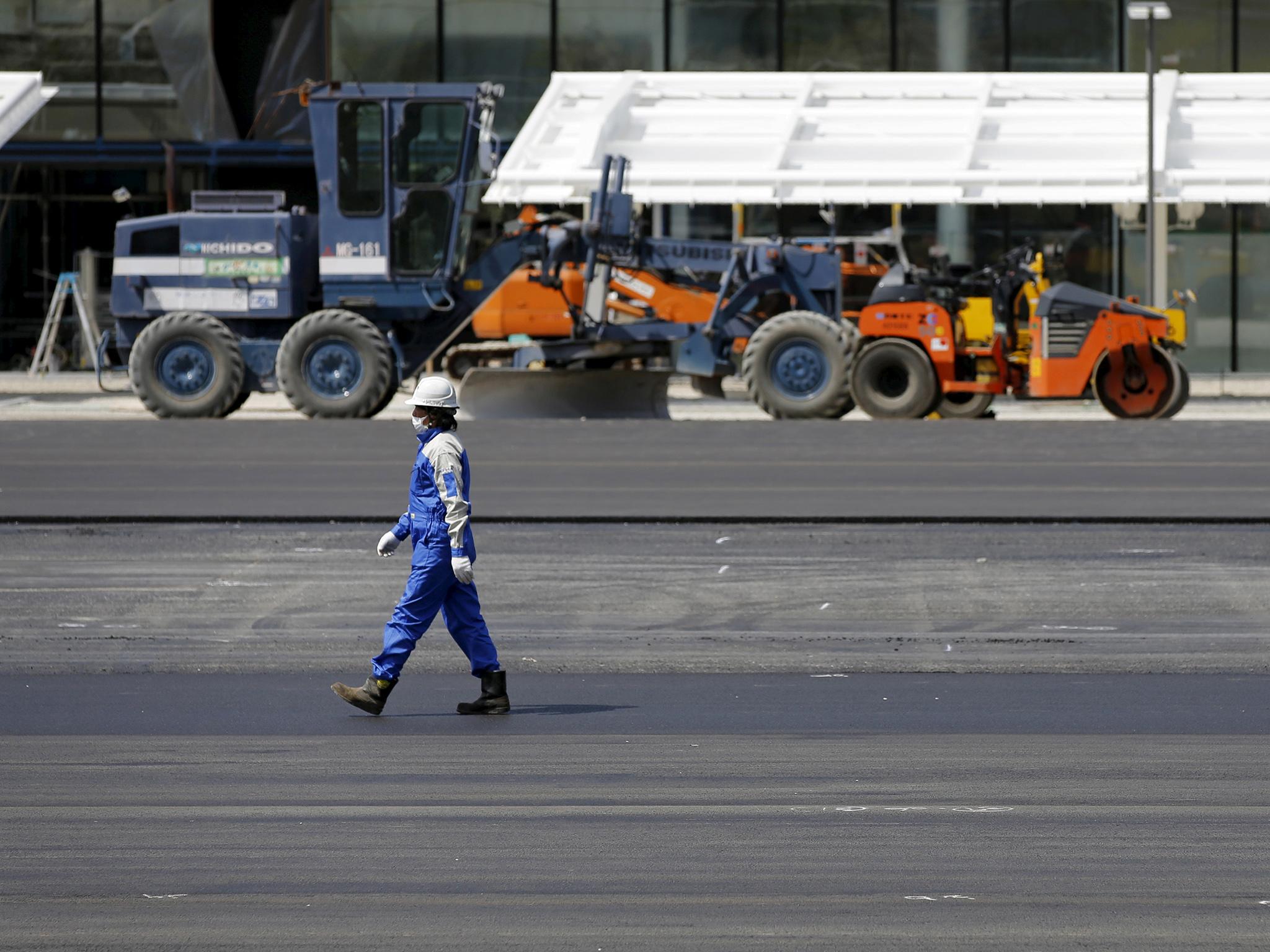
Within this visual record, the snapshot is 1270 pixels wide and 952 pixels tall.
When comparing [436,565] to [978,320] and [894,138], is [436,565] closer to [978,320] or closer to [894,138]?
[978,320]

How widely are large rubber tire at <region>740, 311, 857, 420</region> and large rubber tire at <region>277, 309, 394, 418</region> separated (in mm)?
4080

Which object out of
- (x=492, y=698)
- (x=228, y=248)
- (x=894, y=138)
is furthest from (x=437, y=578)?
(x=894, y=138)

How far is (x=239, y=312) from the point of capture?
27.2m

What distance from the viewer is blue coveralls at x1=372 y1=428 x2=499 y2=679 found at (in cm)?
873

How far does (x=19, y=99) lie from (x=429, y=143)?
37.3 ft

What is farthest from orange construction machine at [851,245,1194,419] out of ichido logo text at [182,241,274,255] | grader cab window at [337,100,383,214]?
ichido logo text at [182,241,274,255]

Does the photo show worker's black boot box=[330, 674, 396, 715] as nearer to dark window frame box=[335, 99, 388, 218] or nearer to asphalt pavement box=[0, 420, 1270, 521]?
asphalt pavement box=[0, 420, 1270, 521]

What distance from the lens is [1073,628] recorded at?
11.0 metres

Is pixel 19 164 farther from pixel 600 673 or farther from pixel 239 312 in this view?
pixel 600 673

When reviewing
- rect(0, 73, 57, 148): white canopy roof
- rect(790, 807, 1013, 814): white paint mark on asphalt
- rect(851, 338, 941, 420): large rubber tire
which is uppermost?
rect(0, 73, 57, 148): white canopy roof

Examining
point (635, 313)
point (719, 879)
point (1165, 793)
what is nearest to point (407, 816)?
point (719, 879)

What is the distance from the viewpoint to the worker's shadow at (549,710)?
8812mm

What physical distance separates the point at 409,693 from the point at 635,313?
17456 millimetres

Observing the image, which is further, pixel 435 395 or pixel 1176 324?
pixel 1176 324
